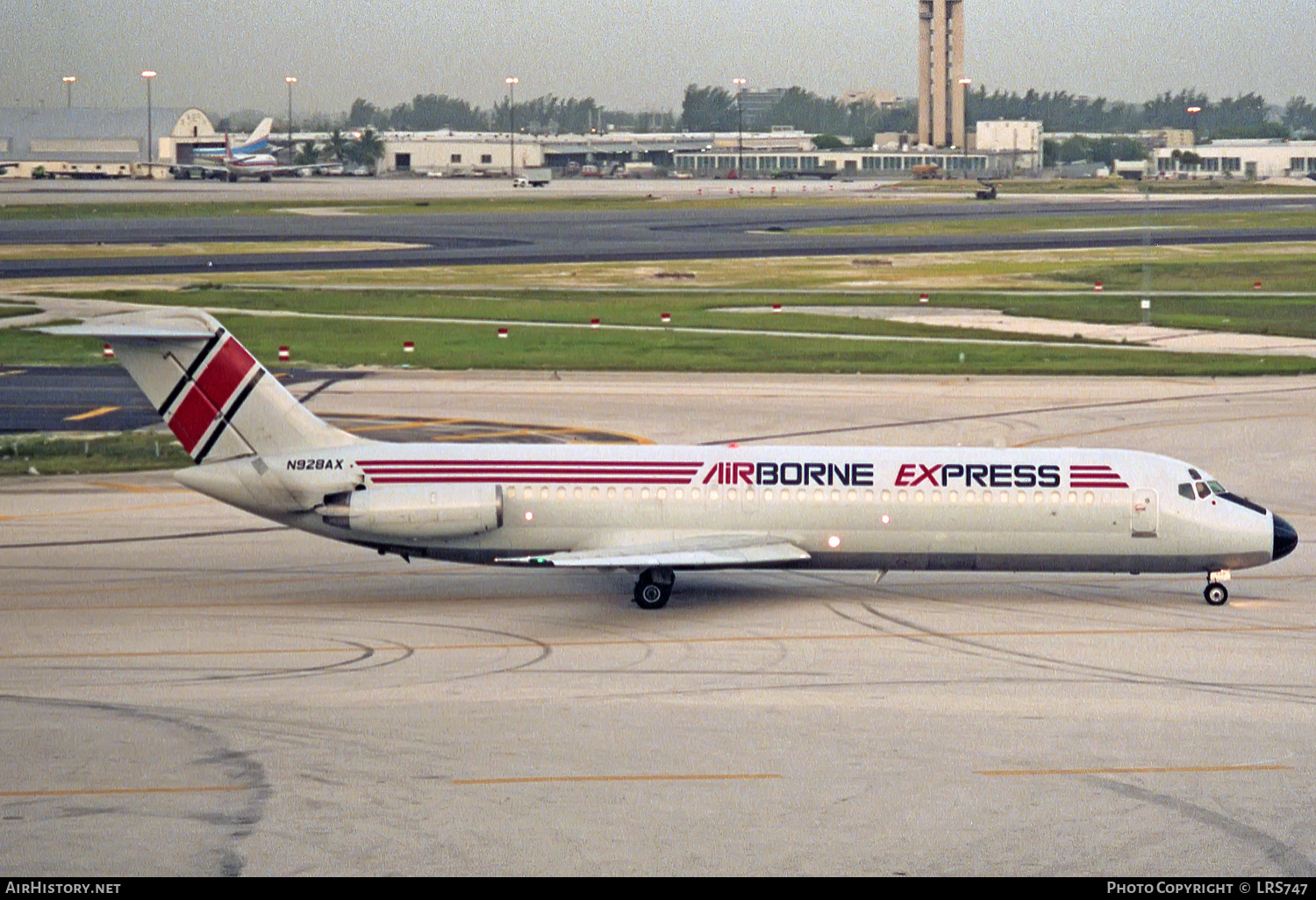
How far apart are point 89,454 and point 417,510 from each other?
18.7 metres

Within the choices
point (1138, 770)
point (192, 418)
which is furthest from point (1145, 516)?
point (192, 418)

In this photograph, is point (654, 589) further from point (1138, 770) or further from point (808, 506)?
point (1138, 770)

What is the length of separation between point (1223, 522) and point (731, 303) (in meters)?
50.6

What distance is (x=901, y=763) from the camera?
2122 cm

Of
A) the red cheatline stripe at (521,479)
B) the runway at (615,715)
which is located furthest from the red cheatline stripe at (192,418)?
the red cheatline stripe at (521,479)

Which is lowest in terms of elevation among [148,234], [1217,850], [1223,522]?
[1217,850]

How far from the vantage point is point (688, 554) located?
29.2 meters

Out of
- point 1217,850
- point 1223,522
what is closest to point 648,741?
point 1217,850

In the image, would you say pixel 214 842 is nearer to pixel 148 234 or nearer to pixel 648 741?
pixel 648 741

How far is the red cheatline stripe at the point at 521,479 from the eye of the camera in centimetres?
2995

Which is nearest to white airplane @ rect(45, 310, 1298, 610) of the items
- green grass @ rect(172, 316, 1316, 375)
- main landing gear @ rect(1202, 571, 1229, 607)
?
main landing gear @ rect(1202, 571, 1229, 607)

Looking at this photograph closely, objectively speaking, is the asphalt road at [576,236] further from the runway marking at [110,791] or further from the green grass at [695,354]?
the runway marking at [110,791]

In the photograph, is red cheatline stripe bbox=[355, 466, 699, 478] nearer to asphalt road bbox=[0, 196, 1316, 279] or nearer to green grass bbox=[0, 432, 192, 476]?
green grass bbox=[0, 432, 192, 476]

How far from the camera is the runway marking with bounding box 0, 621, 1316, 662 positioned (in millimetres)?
26516
